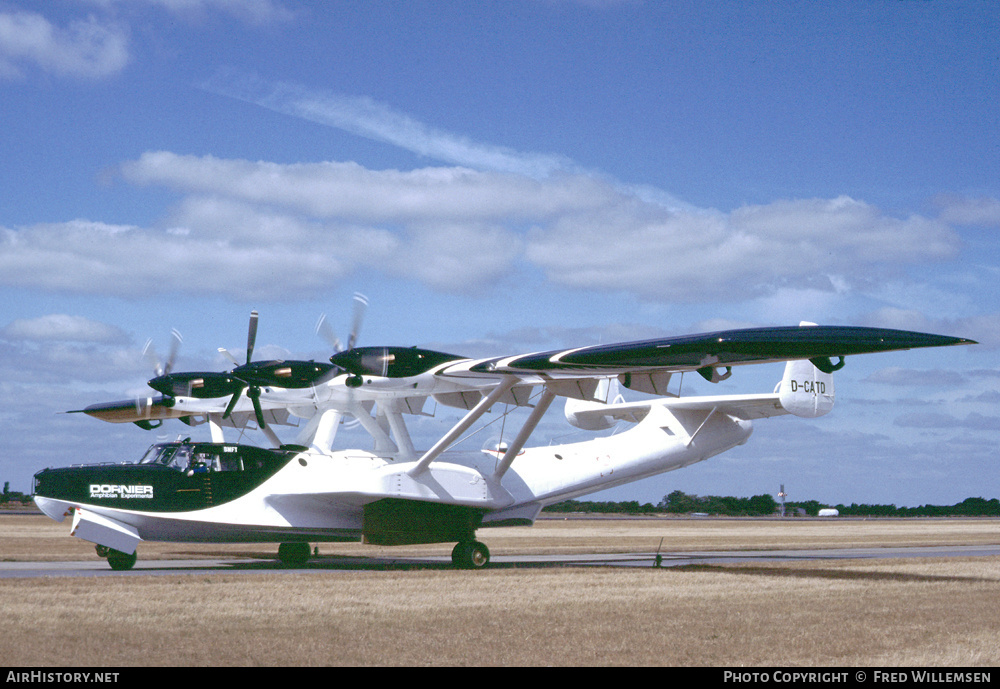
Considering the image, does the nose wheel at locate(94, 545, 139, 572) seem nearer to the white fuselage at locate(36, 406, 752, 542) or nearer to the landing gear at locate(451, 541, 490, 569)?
the white fuselage at locate(36, 406, 752, 542)

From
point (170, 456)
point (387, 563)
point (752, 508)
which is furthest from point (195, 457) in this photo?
point (752, 508)

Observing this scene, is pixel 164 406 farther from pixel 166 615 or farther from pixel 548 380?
pixel 166 615

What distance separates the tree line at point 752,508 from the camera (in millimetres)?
107850

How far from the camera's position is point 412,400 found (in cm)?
2508

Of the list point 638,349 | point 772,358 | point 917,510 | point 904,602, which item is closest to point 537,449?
point 638,349

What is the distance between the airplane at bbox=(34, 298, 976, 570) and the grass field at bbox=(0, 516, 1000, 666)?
2341mm

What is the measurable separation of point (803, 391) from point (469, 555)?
940 centimetres

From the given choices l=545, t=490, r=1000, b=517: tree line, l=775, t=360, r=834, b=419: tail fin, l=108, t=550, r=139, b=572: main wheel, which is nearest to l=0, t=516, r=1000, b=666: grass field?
l=108, t=550, r=139, b=572: main wheel

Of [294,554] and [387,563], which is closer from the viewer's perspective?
[294,554]

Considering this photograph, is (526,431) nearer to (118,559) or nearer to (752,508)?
(118,559)

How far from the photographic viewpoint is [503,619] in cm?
1283

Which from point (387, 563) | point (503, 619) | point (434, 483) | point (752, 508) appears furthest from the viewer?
point (752, 508)

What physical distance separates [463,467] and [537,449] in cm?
267

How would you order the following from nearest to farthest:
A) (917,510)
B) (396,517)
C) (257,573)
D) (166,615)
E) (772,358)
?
(166,615), (772,358), (257,573), (396,517), (917,510)
